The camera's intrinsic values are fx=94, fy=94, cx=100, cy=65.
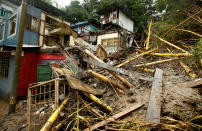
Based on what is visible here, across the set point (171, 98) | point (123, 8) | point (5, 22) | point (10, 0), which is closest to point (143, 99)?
point (171, 98)

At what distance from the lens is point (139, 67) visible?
13.7ft

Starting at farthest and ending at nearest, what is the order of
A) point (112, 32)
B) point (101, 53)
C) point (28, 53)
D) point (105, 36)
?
point (105, 36)
point (112, 32)
point (28, 53)
point (101, 53)

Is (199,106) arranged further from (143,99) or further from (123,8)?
(123,8)

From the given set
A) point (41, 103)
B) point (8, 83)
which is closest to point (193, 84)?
point (41, 103)

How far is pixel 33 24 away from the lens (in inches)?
358

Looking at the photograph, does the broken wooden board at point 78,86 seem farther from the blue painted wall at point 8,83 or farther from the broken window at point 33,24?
the broken window at point 33,24

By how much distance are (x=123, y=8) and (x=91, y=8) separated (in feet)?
28.0

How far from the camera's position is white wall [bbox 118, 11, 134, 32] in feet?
62.6

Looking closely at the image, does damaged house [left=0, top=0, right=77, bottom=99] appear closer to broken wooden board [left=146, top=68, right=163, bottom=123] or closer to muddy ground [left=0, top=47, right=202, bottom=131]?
muddy ground [left=0, top=47, right=202, bottom=131]

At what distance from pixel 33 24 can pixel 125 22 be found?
55.8 ft

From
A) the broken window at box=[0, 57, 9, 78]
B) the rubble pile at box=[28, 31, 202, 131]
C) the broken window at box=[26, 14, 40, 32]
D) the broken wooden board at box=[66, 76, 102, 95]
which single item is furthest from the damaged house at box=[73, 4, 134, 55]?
the broken window at box=[0, 57, 9, 78]

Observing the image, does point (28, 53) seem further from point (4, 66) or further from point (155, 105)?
point (155, 105)

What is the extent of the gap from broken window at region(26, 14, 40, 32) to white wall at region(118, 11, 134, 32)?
1441 centimetres

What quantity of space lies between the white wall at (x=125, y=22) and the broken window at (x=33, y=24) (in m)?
14.4
